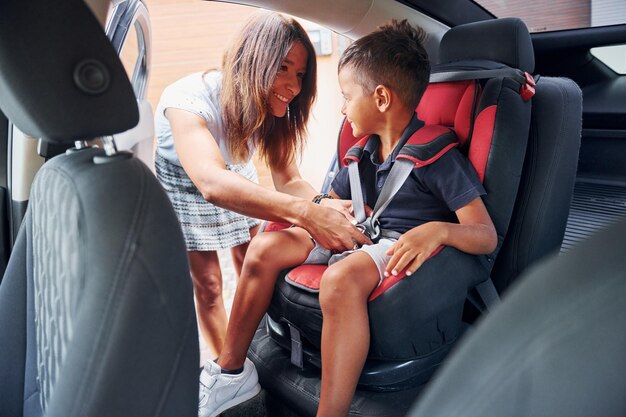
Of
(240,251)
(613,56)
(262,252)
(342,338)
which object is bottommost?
(240,251)

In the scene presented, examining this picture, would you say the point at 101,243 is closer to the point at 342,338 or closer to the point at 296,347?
the point at 342,338

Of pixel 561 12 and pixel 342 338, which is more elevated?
pixel 561 12

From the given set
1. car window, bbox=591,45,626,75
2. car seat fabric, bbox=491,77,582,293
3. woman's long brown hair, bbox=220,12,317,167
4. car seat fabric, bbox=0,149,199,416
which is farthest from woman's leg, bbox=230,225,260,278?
car window, bbox=591,45,626,75

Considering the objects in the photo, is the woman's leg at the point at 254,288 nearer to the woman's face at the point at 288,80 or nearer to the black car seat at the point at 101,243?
the woman's face at the point at 288,80

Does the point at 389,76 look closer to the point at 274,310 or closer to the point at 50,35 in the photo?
the point at 274,310

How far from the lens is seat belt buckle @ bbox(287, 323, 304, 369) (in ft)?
5.28

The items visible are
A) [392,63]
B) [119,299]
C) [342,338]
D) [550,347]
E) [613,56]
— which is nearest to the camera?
[550,347]

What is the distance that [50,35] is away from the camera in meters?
0.76

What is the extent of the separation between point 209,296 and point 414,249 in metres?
0.93

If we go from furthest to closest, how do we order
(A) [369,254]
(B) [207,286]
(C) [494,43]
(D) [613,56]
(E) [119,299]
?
1. (D) [613,56]
2. (B) [207,286]
3. (C) [494,43]
4. (A) [369,254]
5. (E) [119,299]

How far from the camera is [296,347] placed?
5.33 ft

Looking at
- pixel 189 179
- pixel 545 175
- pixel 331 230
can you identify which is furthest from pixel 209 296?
pixel 545 175

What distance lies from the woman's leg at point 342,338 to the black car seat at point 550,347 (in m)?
0.86

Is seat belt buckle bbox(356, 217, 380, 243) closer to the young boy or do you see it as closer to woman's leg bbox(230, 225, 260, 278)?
the young boy
